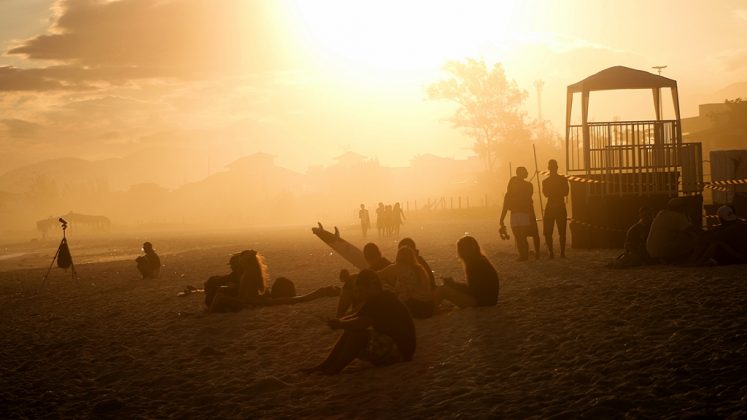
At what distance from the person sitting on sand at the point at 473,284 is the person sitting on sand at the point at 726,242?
4.19 metres

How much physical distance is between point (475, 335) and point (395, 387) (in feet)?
6.89

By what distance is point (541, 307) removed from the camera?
11.0 m

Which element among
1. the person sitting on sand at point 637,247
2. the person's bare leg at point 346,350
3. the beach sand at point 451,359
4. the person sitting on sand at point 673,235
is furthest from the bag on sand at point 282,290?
the person sitting on sand at point 673,235

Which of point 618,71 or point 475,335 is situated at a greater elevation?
point 618,71

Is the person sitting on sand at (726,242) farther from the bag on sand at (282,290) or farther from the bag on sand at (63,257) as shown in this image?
the bag on sand at (63,257)

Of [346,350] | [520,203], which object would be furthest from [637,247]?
[346,350]

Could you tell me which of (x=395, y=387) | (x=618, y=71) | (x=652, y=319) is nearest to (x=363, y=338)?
(x=395, y=387)

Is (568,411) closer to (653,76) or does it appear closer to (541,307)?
(541,307)

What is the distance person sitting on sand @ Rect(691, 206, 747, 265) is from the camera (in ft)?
42.7

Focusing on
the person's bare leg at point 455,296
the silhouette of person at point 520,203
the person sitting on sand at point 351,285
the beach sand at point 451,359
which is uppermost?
the silhouette of person at point 520,203

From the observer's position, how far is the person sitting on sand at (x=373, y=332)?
8.48 m

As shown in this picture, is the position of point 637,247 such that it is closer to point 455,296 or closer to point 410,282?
point 455,296

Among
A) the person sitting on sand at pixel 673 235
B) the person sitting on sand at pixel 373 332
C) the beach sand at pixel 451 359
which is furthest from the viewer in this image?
the person sitting on sand at pixel 673 235

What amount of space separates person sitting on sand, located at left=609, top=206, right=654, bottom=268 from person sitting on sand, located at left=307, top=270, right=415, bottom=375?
726 cm
